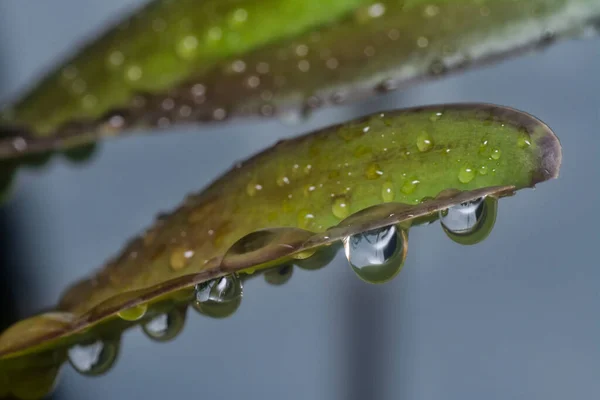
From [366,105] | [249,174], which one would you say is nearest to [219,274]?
[249,174]

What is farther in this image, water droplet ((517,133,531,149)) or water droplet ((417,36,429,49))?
water droplet ((417,36,429,49))

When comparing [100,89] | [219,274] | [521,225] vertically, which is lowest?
[219,274]

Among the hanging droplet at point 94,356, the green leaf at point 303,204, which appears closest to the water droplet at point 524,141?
the green leaf at point 303,204

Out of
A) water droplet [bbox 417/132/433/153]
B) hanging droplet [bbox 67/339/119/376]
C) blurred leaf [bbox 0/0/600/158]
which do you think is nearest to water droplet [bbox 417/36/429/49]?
blurred leaf [bbox 0/0/600/158]

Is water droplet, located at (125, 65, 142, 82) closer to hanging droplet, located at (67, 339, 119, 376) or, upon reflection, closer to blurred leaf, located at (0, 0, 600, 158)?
blurred leaf, located at (0, 0, 600, 158)

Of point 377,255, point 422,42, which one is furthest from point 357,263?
point 422,42

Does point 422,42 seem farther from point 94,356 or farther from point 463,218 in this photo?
point 94,356

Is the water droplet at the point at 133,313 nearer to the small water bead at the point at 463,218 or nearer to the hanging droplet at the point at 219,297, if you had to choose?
the hanging droplet at the point at 219,297

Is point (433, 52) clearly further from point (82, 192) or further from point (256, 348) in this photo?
point (82, 192)
